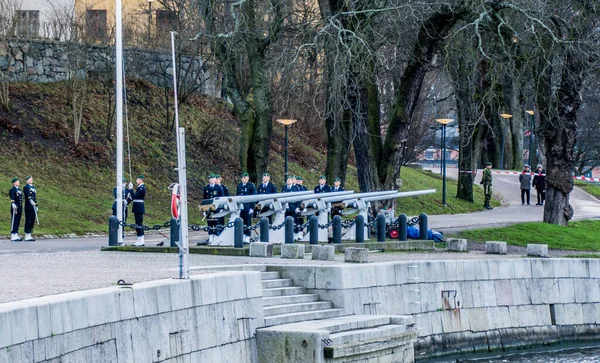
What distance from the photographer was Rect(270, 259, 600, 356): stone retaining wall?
784 inches

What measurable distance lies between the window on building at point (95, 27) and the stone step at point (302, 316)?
26.2 metres

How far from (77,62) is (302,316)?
2569 cm

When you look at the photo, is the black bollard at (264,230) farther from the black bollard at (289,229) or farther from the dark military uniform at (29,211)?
the dark military uniform at (29,211)

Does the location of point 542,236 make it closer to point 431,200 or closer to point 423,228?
point 423,228

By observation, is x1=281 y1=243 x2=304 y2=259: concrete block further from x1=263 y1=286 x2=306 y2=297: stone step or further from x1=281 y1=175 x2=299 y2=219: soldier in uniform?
x1=281 y1=175 x2=299 y2=219: soldier in uniform

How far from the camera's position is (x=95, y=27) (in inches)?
1710

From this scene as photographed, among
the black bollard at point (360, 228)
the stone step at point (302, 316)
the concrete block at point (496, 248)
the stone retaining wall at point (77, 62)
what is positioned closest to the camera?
the stone step at point (302, 316)

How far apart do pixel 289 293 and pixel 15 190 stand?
45.6 ft

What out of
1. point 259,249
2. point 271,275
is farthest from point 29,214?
point 271,275

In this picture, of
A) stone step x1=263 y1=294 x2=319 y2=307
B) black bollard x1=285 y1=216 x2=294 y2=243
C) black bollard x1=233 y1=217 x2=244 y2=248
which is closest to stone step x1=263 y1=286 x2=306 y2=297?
stone step x1=263 y1=294 x2=319 y2=307

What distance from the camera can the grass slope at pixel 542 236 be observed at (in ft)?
101

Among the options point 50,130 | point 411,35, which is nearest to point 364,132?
point 411,35

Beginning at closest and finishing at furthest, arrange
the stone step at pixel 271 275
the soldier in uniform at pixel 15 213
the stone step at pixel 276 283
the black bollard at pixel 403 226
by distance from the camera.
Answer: the stone step at pixel 276 283 → the stone step at pixel 271 275 → the black bollard at pixel 403 226 → the soldier in uniform at pixel 15 213

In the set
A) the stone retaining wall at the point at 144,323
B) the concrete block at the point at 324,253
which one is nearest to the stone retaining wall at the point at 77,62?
the concrete block at the point at 324,253
